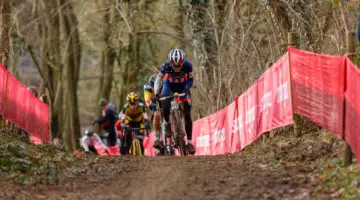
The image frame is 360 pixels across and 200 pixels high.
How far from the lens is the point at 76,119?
121ft

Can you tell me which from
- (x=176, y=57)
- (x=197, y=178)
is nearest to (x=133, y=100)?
(x=176, y=57)

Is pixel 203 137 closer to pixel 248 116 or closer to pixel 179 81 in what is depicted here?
pixel 248 116

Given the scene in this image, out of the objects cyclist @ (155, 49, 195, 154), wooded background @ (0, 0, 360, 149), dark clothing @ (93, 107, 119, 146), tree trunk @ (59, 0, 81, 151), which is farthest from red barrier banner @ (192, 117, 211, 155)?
tree trunk @ (59, 0, 81, 151)

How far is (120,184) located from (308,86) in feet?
10.5

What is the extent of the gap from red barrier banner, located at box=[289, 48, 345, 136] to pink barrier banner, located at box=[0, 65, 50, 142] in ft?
20.5

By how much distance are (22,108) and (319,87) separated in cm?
836

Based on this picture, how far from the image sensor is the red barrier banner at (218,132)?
63.6 ft

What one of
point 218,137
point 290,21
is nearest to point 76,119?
Result: point 218,137

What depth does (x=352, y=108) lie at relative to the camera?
9609mm

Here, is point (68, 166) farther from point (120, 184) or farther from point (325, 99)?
point (325, 99)

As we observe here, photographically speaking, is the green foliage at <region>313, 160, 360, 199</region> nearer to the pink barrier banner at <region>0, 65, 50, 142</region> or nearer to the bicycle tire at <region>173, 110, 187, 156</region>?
the bicycle tire at <region>173, 110, 187, 156</region>

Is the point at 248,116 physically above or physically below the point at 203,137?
below

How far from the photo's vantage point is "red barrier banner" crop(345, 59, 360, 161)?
9.39 meters

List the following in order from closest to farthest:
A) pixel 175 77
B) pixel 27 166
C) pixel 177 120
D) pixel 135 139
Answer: pixel 27 166 → pixel 175 77 → pixel 177 120 → pixel 135 139
